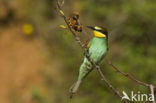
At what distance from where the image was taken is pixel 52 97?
4621 mm

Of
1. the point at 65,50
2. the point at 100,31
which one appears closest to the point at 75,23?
the point at 100,31

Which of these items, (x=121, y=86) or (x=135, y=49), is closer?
(x=121, y=86)

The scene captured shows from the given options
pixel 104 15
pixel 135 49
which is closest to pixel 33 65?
pixel 104 15

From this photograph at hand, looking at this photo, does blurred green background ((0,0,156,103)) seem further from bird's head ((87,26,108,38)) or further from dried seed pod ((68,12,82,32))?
dried seed pod ((68,12,82,32))

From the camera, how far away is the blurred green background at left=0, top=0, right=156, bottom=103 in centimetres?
418

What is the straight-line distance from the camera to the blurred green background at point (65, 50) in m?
4.18

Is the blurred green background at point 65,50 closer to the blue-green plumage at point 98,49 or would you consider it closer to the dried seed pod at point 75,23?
the blue-green plumage at point 98,49

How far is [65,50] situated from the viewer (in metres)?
4.56

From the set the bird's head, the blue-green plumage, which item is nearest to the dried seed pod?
the bird's head

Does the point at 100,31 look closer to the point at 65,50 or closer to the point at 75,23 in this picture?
the point at 75,23

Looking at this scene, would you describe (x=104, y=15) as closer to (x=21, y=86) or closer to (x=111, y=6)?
(x=111, y=6)

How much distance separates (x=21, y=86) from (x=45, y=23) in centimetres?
134

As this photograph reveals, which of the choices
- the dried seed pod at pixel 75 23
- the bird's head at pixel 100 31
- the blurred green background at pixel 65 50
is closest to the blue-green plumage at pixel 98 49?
the bird's head at pixel 100 31

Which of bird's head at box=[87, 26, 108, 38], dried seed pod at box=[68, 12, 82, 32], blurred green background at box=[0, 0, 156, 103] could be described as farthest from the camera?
blurred green background at box=[0, 0, 156, 103]
